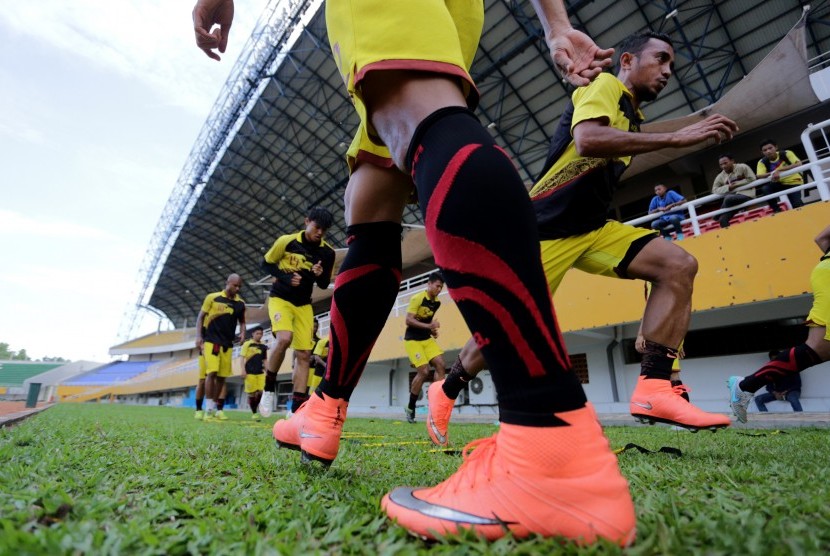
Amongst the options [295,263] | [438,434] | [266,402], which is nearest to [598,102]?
[438,434]

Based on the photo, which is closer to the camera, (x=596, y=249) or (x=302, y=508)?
(x=302, y=508)

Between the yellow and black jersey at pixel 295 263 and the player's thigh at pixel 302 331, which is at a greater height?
the yellow and black jersey at pixel 295 263

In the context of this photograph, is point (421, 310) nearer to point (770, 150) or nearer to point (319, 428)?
point (770, 150)

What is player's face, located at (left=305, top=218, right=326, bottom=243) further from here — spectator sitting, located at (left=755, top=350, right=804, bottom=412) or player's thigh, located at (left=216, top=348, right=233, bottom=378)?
spectator sitting, located at (left=755, top=350, right=804, bottom=412)

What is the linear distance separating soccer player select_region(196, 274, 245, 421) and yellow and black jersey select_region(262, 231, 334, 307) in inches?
77.4

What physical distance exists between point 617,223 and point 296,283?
3.60 m

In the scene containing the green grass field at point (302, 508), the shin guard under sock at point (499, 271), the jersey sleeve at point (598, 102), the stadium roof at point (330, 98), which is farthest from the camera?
the stadium roof at point (330, 98)

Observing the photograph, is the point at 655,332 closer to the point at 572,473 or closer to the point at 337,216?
the point at 572,473

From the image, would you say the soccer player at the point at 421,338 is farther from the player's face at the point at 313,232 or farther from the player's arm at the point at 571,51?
the player's arm at the point at 571,51

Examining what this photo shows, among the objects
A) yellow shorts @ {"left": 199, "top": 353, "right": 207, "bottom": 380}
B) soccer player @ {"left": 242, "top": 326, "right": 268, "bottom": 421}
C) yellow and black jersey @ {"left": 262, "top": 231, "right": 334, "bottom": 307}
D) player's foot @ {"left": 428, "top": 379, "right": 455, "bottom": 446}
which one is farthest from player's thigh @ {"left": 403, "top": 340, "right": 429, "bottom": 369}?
soccer player @ {"left": 242, "top": 326, "right": 268, "bottom": 421}

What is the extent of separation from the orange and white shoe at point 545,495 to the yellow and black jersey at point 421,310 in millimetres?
6128

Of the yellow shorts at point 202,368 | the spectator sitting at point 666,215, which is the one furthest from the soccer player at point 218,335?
the spectator sitting at point 666,215

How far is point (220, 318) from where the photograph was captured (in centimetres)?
730

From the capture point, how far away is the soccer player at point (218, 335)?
6973 mm
